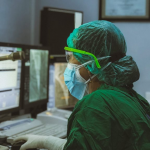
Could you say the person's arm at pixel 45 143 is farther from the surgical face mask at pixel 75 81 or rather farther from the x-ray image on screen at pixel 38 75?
the x-ray image on screen at pixel 38 75

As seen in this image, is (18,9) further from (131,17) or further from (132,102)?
(132,102)

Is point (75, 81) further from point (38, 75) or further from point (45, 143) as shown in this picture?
point (38, 75)

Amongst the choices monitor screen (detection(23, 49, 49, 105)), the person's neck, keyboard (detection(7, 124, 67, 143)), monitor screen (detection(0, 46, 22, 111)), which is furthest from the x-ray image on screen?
the person's neck

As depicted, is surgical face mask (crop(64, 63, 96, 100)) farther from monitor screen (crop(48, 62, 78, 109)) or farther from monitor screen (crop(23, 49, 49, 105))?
monitor screen (crop(48, 62, 78, 109))

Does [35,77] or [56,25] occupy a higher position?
[56,25]

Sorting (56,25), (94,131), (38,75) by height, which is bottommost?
(94,131)

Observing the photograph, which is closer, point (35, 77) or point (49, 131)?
point (49, 131)

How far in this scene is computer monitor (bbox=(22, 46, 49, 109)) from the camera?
5.68ft

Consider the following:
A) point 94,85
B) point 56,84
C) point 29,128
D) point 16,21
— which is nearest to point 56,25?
point 16,21

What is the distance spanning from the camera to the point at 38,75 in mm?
1858

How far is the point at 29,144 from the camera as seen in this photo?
1.17 meters

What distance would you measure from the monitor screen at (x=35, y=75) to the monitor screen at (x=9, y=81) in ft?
0.26

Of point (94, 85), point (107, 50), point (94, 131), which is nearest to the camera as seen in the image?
point (94, 131)

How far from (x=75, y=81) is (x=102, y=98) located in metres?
0.32
